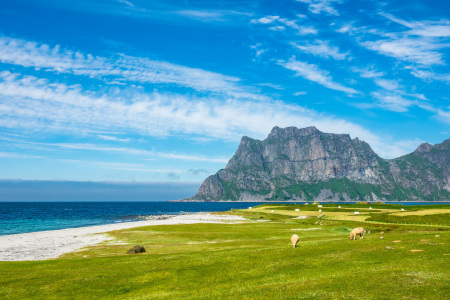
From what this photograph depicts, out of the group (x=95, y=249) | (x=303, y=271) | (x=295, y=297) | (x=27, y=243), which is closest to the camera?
(x=295, y=297)

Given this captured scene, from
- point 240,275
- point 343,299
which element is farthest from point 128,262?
point 343,299

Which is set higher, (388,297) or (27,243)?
(388,297)

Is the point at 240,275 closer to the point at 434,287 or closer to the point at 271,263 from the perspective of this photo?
the point at 271,263

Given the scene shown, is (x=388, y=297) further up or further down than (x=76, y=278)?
further up

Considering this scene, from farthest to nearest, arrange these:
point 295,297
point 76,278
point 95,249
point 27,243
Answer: point 27,243
point 95,249
point 76,278
point 295,297

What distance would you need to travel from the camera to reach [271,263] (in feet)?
103

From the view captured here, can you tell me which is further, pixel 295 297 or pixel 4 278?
pixel 4 278

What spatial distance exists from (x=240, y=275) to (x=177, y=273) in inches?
257

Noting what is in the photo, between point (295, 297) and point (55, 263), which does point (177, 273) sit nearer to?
point (295, 297)

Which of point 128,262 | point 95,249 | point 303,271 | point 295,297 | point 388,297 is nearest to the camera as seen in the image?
point 388,297

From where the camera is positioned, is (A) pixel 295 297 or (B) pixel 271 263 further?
(B) pixel 271 263

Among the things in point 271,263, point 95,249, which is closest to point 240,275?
point 271,263

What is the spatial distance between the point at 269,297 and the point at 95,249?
141 ft

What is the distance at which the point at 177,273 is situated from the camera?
1228 inches
